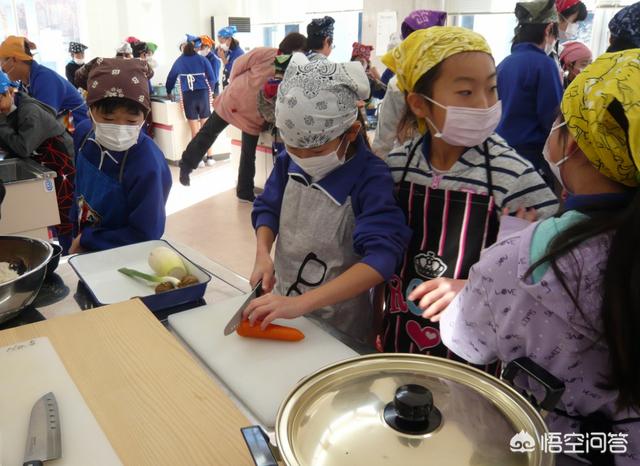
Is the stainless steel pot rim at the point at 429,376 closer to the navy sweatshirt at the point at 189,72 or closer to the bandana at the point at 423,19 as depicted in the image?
the bandana at the point at 423,19

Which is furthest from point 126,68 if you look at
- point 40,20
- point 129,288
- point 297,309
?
point 40,20

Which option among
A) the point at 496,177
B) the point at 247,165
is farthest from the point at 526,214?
the point at 247,165

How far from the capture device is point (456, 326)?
746 millimetres

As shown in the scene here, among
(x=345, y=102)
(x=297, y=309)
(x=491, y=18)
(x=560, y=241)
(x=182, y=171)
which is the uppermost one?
(x=491, y=18)

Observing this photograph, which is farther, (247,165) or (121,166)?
(247,165)

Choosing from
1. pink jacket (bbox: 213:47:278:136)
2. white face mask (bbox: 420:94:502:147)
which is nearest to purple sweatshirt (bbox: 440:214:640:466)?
white face mask (bbox: 420:94:502:147)

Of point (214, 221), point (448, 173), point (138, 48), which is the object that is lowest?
point (214, 221)

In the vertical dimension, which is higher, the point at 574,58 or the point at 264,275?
the point at 574,58

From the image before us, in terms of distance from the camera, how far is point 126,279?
42.1 inches

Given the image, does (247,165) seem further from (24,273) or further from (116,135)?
(24,273)

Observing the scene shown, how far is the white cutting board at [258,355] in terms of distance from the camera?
0.72 meters

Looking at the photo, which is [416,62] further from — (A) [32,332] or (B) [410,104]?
(A) [32,332]

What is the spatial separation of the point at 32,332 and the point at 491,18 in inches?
177

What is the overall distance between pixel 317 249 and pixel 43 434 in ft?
1.97
